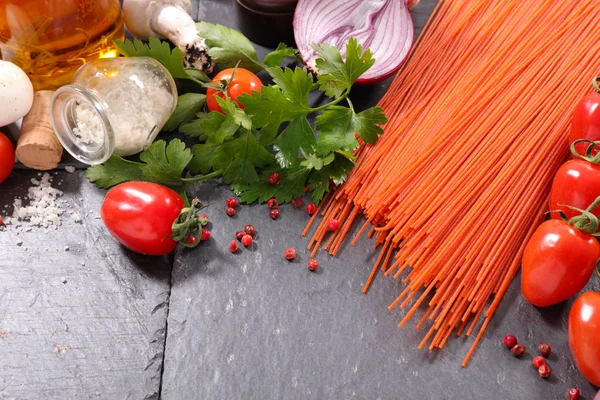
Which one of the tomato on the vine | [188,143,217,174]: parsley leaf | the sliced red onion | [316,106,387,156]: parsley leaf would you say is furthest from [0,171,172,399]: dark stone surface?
the tomato on the vine

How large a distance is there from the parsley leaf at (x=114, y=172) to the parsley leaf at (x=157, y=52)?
11.2 inches

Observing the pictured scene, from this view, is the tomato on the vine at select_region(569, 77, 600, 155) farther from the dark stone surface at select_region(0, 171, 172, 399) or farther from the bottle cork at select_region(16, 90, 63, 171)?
the bottle cork at select_region(16, 90, 63, 171)

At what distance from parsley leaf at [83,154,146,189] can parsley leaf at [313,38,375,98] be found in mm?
494

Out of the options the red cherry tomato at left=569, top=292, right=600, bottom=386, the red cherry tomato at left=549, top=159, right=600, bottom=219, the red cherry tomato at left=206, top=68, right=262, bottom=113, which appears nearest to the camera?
the red cherry tomato at left=569, top=292, right=600, bottom=386

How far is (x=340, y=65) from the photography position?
5.27 ft

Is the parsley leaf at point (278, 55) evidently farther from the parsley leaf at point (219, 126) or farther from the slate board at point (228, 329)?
the slate board at point (228, 329)

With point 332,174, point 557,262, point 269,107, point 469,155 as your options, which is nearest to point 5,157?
point 269,107

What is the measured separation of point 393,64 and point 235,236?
24.3 inches

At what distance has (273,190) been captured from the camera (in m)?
1.65

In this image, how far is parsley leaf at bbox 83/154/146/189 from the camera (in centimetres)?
164

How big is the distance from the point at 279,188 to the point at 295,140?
126mm

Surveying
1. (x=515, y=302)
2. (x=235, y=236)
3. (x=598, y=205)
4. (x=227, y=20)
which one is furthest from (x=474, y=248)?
(x=227, y=20)

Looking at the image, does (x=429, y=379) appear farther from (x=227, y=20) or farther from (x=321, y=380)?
(x=227, y=20)

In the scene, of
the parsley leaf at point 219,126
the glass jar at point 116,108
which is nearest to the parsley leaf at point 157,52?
the glass jar at point 116,108
